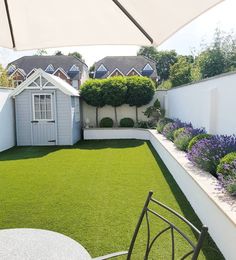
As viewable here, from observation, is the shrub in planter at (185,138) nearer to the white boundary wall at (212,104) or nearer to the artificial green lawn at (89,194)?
the white boundary wall at (212,104)

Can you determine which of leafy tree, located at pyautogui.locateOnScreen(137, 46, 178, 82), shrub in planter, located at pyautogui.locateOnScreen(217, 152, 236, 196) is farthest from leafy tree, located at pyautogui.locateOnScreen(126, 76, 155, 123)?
leafy tree, located at pyautogui.locateOnScreen(137, 46, 178, 82)

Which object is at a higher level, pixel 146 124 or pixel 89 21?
pixel 89 21

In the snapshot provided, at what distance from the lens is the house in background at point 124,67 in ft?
134

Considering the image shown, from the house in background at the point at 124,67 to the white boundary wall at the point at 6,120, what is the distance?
93.4ft

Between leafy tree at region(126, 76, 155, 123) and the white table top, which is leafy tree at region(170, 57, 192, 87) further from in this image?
the white table top

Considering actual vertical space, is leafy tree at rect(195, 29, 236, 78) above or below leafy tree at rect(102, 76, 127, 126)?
above

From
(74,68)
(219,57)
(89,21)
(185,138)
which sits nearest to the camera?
(89,21)

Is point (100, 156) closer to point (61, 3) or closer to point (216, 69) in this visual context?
point (61, 3)

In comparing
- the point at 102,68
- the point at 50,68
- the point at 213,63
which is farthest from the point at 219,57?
the point at 50,68

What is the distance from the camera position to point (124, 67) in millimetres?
41469

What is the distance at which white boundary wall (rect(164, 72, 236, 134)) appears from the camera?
650 centimetres

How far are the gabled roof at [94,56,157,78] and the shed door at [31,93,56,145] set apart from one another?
28366mm

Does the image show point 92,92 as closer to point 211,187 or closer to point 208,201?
point 211,187

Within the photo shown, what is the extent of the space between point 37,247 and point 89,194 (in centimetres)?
393
